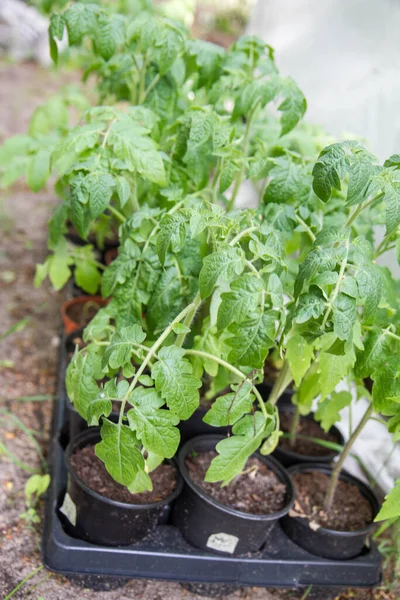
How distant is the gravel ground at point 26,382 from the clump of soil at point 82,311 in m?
0.22

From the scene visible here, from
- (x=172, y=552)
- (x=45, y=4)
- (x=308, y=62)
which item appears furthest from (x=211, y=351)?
(x=308, y=62)

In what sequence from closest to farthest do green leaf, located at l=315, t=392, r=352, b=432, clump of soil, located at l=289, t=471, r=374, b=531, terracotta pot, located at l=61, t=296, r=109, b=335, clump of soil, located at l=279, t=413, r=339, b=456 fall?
green leaf, located at l=315, t=392, r=352, b=432, clump of soil, located at l=289, t=471, r=374, b=531, clump of soil, located at l=279, t=413, r=339, b=456, terracotta pot, located at l=61, t=296, r=109, b=335

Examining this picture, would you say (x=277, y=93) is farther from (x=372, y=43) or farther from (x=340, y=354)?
(x=372, y=43)

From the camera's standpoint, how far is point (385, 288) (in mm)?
1344

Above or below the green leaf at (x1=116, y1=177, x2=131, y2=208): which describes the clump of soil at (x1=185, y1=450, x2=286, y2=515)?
below

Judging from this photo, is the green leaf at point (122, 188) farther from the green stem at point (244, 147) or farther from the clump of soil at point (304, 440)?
the clump of soil at point (304, 440)

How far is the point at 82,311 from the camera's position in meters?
2.25

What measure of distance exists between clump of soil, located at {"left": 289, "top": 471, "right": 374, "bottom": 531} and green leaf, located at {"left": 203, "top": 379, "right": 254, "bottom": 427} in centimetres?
53

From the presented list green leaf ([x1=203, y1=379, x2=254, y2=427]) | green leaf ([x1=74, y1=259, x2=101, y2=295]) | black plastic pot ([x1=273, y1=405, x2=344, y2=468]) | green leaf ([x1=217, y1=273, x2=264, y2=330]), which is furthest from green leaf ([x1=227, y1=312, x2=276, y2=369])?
green leaf ([x1=74, y1=259, x2=101, y2=295])

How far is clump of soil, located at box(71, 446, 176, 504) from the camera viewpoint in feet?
4.82

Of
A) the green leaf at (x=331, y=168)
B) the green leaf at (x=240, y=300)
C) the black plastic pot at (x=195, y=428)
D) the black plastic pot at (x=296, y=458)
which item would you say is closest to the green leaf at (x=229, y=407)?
the green leaf at (x=240, y=300)

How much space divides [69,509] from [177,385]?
0.57 m

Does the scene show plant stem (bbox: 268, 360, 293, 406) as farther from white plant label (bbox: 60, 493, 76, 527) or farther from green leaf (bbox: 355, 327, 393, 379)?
white plant label (bbox: 60, 493, 76, 527)

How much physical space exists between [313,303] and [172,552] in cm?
76
